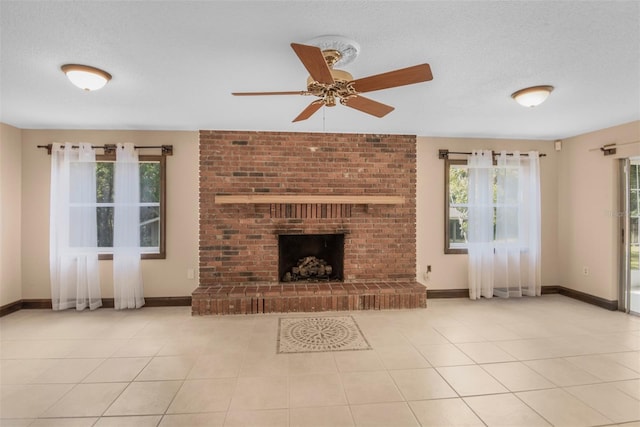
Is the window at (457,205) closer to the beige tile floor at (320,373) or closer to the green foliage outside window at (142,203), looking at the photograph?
the beige tile floor at (320,373)

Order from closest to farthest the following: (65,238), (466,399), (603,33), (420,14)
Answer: (420,14)
(603,33)
(466,399)
(65,238)

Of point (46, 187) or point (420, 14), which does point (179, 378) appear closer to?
point (420, 14)

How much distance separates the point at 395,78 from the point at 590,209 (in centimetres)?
418

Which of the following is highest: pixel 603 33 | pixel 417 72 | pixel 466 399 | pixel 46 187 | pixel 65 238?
pixel 603 33

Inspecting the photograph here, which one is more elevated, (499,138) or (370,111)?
(499,138)

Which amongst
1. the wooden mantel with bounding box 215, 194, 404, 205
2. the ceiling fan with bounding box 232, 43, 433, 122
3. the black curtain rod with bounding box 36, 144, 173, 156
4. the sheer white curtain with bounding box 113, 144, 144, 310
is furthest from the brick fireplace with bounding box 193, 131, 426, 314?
the ceiling fan with bounding box 232, 43, 433, 122

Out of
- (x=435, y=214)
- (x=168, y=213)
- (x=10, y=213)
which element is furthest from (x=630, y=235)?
(x=10, y=213)

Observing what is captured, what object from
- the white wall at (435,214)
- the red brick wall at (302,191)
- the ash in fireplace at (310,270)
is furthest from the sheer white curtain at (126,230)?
the white wall at (435,214)

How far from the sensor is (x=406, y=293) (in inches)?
157

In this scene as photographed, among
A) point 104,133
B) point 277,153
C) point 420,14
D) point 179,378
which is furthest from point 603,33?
point 104,133

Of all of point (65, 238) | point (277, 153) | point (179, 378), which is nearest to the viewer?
point (179, 378)

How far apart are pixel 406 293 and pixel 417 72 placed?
9.85 feet

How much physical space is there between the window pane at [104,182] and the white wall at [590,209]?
6477 mm

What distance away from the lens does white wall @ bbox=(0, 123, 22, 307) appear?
12.1 ft
